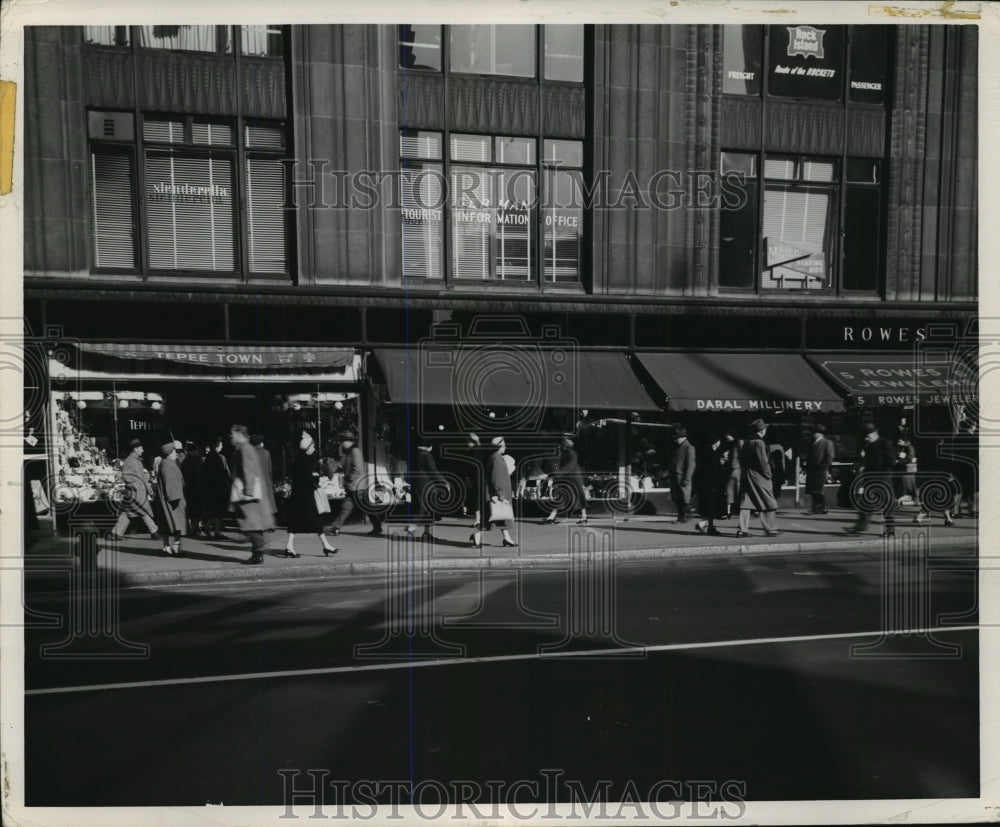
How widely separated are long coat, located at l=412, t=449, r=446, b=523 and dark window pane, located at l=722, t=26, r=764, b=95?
8.28 metres

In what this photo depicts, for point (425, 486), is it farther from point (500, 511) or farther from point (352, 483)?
point (500, 511)

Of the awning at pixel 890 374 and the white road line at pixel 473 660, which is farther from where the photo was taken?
the awning at pixel 890 374

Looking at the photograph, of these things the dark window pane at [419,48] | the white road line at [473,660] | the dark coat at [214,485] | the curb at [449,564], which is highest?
the dark window pane at [419,48]

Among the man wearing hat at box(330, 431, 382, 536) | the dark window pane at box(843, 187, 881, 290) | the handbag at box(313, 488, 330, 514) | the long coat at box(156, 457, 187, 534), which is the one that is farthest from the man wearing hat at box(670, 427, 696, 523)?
the long coat at box(156, 457, 187, 534)

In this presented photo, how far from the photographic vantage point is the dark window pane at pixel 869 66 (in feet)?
47.5

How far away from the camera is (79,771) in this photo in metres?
4.70

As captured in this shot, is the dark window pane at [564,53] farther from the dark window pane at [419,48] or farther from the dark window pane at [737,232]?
the dark window pane at [737,232]

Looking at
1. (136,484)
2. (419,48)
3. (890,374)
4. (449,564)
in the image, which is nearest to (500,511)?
(449,564)

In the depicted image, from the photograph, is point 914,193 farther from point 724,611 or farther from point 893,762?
point 893,762

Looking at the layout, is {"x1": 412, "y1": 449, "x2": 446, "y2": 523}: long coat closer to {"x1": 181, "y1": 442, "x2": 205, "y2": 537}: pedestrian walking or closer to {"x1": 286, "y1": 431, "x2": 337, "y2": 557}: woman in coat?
{"x1": 286, "y1": 431, "x2": 337, "y2": 557}: woman in coat

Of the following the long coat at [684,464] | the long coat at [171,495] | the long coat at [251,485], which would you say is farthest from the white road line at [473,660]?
the long coat at [684,464]

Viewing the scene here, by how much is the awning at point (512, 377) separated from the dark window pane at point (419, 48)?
15.2ft

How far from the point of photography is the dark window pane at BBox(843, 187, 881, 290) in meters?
15.0

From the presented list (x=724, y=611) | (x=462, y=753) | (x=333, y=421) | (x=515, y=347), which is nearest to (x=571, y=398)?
(x=515, y=347)
